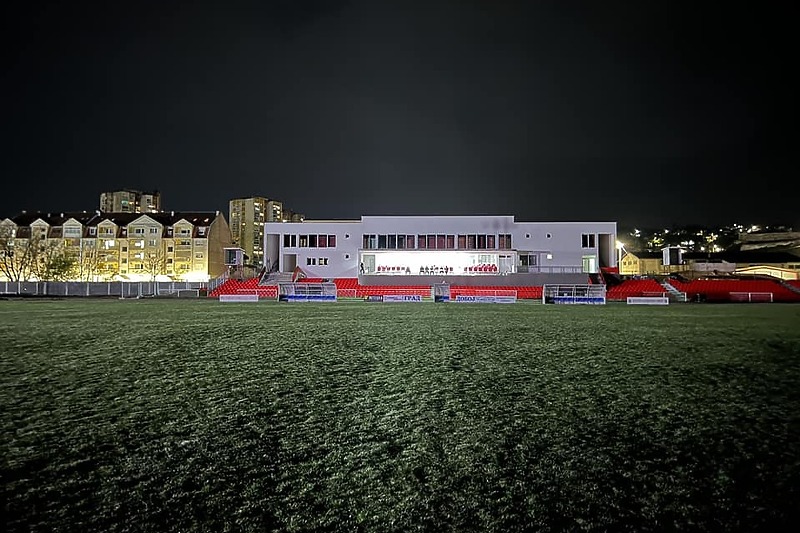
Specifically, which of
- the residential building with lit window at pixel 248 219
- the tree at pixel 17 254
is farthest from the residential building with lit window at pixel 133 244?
the residential building with lit window at pixel 248 219

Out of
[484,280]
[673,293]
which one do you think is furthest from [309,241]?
[673,293]

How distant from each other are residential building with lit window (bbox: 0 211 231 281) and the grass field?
56741 millimetres

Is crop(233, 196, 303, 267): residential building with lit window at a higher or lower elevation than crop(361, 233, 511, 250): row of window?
higher

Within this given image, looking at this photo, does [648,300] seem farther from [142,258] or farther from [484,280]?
[142,258]

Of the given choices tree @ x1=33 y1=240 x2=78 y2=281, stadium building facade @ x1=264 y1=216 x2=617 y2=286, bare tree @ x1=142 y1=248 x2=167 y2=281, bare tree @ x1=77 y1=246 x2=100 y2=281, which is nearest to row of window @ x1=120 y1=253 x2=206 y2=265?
bare tree @ x1=142 y1=248 x2=167 y2=281

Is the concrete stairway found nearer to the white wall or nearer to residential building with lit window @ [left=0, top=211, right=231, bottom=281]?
the white wall

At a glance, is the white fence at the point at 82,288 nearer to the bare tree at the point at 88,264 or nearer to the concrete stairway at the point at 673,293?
the bare tree at the point at 88,264

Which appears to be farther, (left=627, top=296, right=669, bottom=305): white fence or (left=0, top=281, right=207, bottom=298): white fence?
(left=0, top=281, right=207, bottom=298): white fence

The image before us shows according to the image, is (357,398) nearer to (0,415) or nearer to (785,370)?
(0,415)

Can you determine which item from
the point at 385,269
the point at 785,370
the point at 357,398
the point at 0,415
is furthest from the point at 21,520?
the point at 385,269

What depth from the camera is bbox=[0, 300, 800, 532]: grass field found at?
9.73 feet

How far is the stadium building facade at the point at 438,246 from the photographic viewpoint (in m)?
40.6

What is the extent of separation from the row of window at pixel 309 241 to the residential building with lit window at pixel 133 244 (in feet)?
79.5

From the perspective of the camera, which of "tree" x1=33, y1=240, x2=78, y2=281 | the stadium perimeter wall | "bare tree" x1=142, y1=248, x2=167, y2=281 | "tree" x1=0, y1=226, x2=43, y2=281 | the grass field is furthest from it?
"bare tree" x1=142, y1=248, x2=167, y2=281
